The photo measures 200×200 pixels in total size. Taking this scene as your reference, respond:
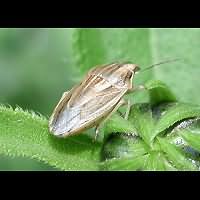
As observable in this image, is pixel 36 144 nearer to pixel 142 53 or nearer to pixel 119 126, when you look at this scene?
pixel 119 126

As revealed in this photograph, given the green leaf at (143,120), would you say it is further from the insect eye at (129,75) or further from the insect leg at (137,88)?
the insect eye at (129,75)

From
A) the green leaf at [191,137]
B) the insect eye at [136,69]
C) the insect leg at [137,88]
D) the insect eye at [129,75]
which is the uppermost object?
the insect eye at [136,69]

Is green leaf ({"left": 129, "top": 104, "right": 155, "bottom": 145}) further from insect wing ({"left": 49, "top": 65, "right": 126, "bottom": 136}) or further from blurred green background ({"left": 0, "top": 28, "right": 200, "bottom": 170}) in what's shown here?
blurred green background ({"left": 0, "top": 28, "right": 200, "bottom": 170})

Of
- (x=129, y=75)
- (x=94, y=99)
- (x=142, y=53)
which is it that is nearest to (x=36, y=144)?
(x=94, y=99)

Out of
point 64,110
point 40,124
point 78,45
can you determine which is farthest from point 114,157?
point 78,45

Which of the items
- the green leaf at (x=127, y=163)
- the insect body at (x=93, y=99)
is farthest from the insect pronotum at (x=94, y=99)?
the green leaf at (x=127, y=163)

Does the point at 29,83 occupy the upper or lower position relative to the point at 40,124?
upper

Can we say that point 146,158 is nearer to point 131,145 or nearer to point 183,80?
point 131,145
